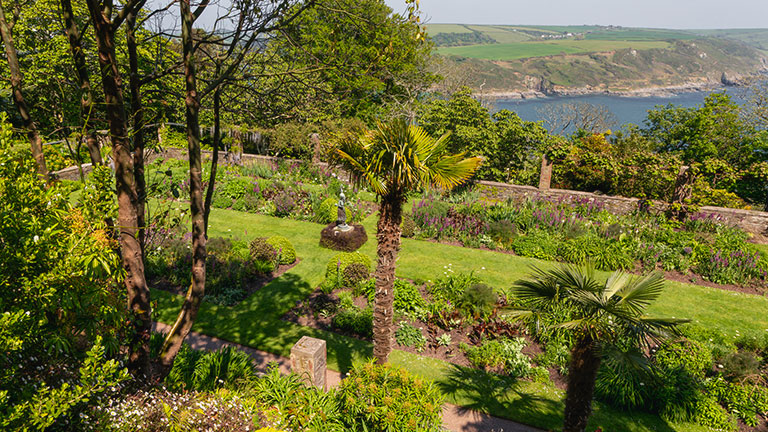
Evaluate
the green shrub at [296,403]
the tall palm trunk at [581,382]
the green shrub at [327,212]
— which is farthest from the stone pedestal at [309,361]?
the green shrub at [327,212]

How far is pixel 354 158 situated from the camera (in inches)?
252

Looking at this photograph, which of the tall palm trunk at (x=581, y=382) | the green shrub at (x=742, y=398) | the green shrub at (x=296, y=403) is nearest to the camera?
the tall palm trunk at (x=581, y=382)

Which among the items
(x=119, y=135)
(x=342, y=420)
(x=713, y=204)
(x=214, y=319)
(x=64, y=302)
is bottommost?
(x=214, y=319)

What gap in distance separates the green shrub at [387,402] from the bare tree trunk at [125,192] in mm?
2553

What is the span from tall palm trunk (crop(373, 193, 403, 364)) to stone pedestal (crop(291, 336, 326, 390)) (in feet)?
2.87

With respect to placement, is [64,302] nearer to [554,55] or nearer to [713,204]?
[713,204]

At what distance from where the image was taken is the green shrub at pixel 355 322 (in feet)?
28.7

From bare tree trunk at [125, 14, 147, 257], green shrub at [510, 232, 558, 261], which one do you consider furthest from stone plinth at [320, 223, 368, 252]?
bare tree trunk at [125, 14, 147, 257]

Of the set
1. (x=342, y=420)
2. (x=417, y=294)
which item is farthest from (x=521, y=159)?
(x=342, y=420)

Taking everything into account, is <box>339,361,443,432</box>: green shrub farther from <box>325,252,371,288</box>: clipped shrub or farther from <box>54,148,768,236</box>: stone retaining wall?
<box>54,148,768,236</box>: stone retaining wall

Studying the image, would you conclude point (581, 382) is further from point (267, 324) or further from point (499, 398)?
point (267, 324)

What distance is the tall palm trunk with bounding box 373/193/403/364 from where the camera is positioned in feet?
20.3

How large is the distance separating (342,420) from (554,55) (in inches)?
8701

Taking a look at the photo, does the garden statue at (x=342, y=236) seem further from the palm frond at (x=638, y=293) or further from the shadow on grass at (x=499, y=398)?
the palm frond at (x=638, y=293)
